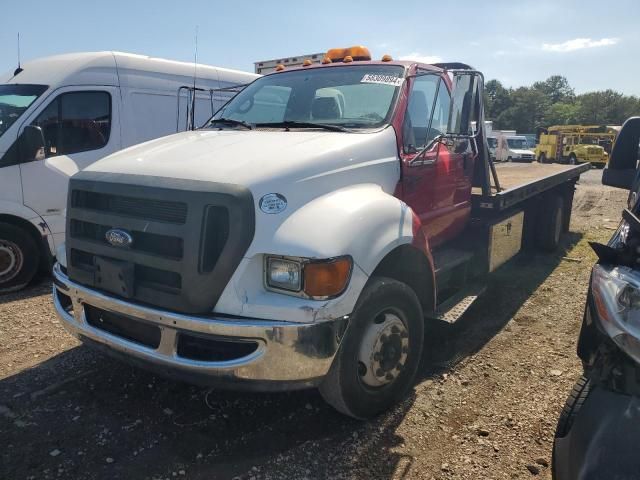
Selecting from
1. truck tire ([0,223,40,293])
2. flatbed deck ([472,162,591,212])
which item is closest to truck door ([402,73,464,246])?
flatbed deck ([472,162,591,212])

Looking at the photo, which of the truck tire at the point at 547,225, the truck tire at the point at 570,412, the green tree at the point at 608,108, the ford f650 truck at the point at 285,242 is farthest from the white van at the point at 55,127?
the green tree at the point at 608,108

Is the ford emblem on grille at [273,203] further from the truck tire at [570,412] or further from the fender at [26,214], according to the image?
the fender at [26,214]

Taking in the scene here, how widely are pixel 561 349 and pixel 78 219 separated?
13.0 feet

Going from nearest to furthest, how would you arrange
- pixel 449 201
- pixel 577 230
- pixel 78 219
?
1. pixel 78 219
2. pixel 449 201
3. pixel 577 230

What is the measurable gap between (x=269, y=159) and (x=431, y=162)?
62.7 inches

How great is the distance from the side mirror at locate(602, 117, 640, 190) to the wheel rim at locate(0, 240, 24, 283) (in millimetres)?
5912

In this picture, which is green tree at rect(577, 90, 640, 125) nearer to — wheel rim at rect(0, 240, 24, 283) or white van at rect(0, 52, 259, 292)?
white van at rect(0, 52, 259, 292)

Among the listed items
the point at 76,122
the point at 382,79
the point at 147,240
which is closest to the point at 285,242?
the point at 147,240

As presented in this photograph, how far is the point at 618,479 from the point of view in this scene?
1.80 metres

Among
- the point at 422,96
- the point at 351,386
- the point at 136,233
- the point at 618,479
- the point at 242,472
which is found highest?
the point at 422,96

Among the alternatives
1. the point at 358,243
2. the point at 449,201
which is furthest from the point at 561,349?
the point at 358,243

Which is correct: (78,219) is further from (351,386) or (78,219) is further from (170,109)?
(170,109)

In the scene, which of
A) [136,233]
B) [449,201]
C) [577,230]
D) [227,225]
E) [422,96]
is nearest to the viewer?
[227,225]

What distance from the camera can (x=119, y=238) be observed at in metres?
2.88
